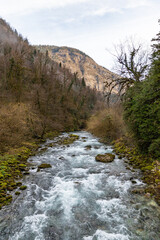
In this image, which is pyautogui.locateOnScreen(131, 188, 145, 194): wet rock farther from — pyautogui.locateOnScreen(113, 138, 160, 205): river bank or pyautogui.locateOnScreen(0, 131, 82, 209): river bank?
pyautogui.locateOnScreen(0, 131, 82, 209): river bank

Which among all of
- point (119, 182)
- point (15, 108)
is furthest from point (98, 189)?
point (15, 108)

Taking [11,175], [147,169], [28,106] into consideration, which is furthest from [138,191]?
[28,106]

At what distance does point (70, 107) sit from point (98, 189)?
26048mm

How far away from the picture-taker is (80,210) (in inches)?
198

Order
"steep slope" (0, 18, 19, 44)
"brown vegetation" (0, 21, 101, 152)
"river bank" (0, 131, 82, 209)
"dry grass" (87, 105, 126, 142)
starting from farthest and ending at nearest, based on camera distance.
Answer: "steep slope" (0, 18, 19, 44) < "dry grass" (87, 105, 126, 142) < "brown vegetation" (0, 21, 101, 152) < "river bank" (0, 131, 82, 209)

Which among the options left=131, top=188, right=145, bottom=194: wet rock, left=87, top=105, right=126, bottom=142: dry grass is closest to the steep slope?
left=87, top=105, right=126, bottom=142: dry grass

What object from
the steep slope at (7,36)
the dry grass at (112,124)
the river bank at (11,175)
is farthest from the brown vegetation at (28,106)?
the steep slope at (7,36)

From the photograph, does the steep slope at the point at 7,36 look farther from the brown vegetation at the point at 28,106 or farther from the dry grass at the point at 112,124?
the dry grass at the point at 112,124

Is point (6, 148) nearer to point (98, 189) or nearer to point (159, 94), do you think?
point (98, 189)

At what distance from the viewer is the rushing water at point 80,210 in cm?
400

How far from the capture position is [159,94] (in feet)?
21.5

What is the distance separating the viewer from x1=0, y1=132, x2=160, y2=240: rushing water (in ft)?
13.1

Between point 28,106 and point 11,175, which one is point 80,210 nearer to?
point 11,175

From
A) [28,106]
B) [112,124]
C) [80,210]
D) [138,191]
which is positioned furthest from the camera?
[112,124]
